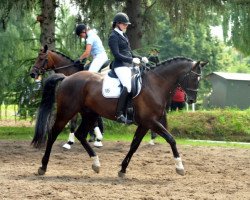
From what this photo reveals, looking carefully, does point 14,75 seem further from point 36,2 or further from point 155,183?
point 155,183

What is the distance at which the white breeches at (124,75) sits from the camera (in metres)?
10.6

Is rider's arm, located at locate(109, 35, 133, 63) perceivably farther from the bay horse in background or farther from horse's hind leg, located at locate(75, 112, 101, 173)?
the bay horse in background

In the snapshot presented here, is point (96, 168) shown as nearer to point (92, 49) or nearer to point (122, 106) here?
point (122, 106)

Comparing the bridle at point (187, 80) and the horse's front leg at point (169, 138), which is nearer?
the horse's front leg at point (169, 138)

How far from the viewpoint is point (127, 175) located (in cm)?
1063

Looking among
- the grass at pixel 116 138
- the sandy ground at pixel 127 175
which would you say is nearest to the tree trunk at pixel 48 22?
the grass at pixel 116 138

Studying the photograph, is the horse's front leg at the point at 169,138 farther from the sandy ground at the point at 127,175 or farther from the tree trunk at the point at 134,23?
the tree trunk at the point at 134,23

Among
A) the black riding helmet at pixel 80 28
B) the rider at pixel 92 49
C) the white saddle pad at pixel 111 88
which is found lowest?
the white saddle pad at pixel 111 88

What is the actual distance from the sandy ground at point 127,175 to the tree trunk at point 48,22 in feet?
12.7

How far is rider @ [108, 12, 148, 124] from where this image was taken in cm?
1052

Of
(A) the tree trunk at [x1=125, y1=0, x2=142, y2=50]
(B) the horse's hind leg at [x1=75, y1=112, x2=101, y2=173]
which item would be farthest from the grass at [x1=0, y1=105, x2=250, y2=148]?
(B) the horse's hind leg at [x1=75, y1=112, x2=101, y2=173]

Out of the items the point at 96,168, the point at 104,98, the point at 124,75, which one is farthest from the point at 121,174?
the point at 124,75

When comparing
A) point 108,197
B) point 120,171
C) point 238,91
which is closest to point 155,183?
point 120,171

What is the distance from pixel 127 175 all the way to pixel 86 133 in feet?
3.73
